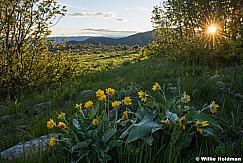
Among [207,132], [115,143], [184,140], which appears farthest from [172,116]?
[115,143]

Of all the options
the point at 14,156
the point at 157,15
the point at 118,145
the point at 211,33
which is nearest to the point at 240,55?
the point at 211,33

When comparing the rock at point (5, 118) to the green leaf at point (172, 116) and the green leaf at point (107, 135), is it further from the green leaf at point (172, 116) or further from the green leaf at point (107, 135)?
the green leaf at point (172, 116)

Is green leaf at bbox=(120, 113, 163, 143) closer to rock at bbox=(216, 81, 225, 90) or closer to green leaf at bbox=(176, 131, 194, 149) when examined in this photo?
green leaf at bbox=(176, 131, 194, 149)

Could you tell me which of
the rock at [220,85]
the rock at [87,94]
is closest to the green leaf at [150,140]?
the rock at [220,85]

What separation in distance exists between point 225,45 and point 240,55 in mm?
882

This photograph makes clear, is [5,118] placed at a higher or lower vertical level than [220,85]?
lower

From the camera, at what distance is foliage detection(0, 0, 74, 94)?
18.0 feet

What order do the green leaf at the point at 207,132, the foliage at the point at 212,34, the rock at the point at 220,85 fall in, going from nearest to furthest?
the green leaf at the point at 207,132 < the rock at the point at 220,85 < the foliage at the point at 212,34

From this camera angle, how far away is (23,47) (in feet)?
19.3

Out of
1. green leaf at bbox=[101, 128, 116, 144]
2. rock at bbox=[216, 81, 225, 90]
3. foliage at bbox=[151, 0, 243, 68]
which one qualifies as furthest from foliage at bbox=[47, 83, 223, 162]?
foliage at bbox=[151, 0, 243, 68]

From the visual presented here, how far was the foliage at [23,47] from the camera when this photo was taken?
18.0 ft

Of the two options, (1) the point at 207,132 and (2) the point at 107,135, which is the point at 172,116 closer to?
(1) the point at 207,132

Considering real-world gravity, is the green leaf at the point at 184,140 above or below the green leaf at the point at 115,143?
below

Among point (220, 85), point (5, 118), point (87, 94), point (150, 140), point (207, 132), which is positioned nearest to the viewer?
point (150, 140)
